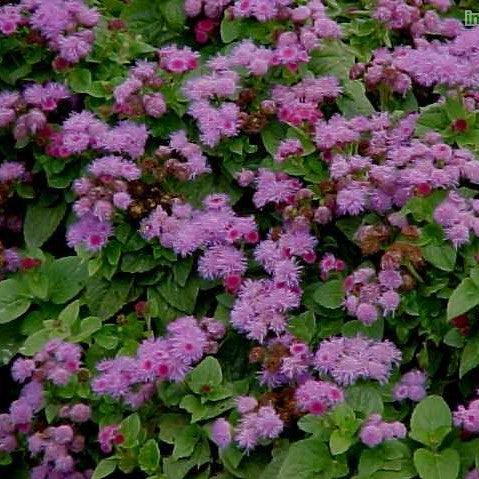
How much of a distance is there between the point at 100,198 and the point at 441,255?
0.84 metres

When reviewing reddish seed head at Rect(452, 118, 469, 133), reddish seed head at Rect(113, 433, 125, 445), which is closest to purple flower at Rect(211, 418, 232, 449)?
reddish seed head at Rect(113, 433, 125, 445)

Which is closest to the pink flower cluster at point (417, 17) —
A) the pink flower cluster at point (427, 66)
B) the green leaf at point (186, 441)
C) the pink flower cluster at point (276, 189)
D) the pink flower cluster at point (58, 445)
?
the pink flower cluster at point (427, 66)

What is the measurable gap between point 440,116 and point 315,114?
0.32 meters

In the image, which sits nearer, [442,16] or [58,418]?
[58,418]

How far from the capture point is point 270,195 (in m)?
2.69


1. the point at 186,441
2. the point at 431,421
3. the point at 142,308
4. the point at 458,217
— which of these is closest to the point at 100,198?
the point at 142,308

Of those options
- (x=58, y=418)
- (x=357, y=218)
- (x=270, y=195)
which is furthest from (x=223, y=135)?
(x=58, y=418)

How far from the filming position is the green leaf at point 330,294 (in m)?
2.53

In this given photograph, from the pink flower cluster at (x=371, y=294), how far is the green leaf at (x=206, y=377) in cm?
33

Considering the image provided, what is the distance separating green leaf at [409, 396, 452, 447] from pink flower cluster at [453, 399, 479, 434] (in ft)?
0.07

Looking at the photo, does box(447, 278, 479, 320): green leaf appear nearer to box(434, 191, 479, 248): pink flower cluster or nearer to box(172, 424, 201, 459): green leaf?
box(434, 191, 479, 248): pink flower cluster

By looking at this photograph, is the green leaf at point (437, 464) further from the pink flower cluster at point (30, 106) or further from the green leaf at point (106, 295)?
the pink flower cluster at point (30, 106)

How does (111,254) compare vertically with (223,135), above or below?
below

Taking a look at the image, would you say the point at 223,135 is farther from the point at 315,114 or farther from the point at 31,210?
the point at 31,210
